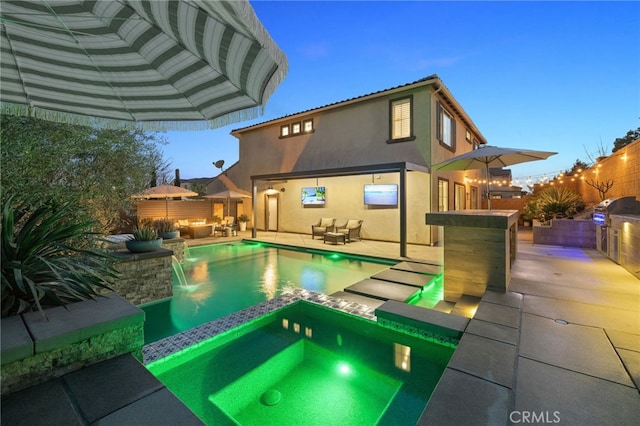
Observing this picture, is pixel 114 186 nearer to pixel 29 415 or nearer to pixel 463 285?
pixel 29 415

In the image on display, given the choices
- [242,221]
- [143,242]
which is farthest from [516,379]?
[242,221]

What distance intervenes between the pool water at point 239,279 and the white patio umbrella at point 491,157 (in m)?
3.54

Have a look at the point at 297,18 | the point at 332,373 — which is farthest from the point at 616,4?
the point at 332,373

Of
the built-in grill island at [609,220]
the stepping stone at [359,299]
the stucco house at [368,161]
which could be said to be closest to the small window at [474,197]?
the stucco house at [368,161]

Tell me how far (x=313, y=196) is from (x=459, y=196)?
22.8 ft

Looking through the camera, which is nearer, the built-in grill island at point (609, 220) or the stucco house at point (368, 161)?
the built-in grill island at point (609, 220)

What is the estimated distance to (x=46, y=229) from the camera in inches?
93.7

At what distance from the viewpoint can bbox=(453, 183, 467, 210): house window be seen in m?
12.2

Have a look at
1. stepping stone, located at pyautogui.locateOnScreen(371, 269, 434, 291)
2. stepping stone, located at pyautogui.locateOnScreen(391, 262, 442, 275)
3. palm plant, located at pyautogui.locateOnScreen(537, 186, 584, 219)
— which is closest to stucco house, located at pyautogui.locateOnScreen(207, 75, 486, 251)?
stepping stone, located at pyautogui.locateOnScreen(391, 262, 442, 275)

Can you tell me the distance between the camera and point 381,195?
11508 mm

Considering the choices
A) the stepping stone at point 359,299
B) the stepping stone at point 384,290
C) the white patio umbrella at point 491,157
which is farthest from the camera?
the white patio umbrella at point 491,157

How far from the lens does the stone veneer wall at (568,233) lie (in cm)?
815

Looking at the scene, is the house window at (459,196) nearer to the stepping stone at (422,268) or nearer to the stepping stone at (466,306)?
the stepping stone at (422,268)

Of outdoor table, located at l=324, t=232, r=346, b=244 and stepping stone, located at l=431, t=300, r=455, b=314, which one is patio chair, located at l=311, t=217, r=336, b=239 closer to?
outdoor table, located at l=324, t=232, r=346, b=244
